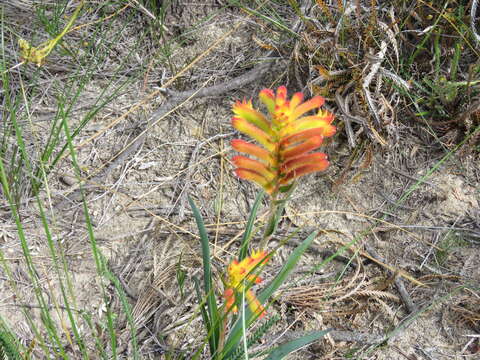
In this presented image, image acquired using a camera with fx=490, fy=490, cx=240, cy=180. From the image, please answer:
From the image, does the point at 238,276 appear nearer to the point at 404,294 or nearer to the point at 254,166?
the point at 254,166

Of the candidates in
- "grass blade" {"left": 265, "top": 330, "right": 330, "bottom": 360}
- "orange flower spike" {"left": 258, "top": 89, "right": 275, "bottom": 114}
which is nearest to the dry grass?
"grass blade" {"left": 265, "top": 330, "right": 330, "bottom": 360}

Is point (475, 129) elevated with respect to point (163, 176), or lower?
lower

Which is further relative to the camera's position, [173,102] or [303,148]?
[173,102]

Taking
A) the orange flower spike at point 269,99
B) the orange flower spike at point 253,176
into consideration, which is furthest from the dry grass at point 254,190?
the orange flower spike at point 269,99

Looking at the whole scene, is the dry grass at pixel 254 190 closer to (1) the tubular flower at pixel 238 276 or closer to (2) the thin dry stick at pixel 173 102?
(2) the thin dry stick at pixel 173 102

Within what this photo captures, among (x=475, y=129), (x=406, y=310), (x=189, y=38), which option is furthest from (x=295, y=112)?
(x=189, y=38)

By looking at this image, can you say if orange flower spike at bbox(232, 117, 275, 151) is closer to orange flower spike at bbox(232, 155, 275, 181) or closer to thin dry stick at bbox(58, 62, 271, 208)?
orange flower spike at bbox(232, 155, 275, 181)

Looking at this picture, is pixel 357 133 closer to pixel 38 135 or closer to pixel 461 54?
pixel 461 54

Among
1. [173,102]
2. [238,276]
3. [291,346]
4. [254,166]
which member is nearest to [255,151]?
[254,166]
